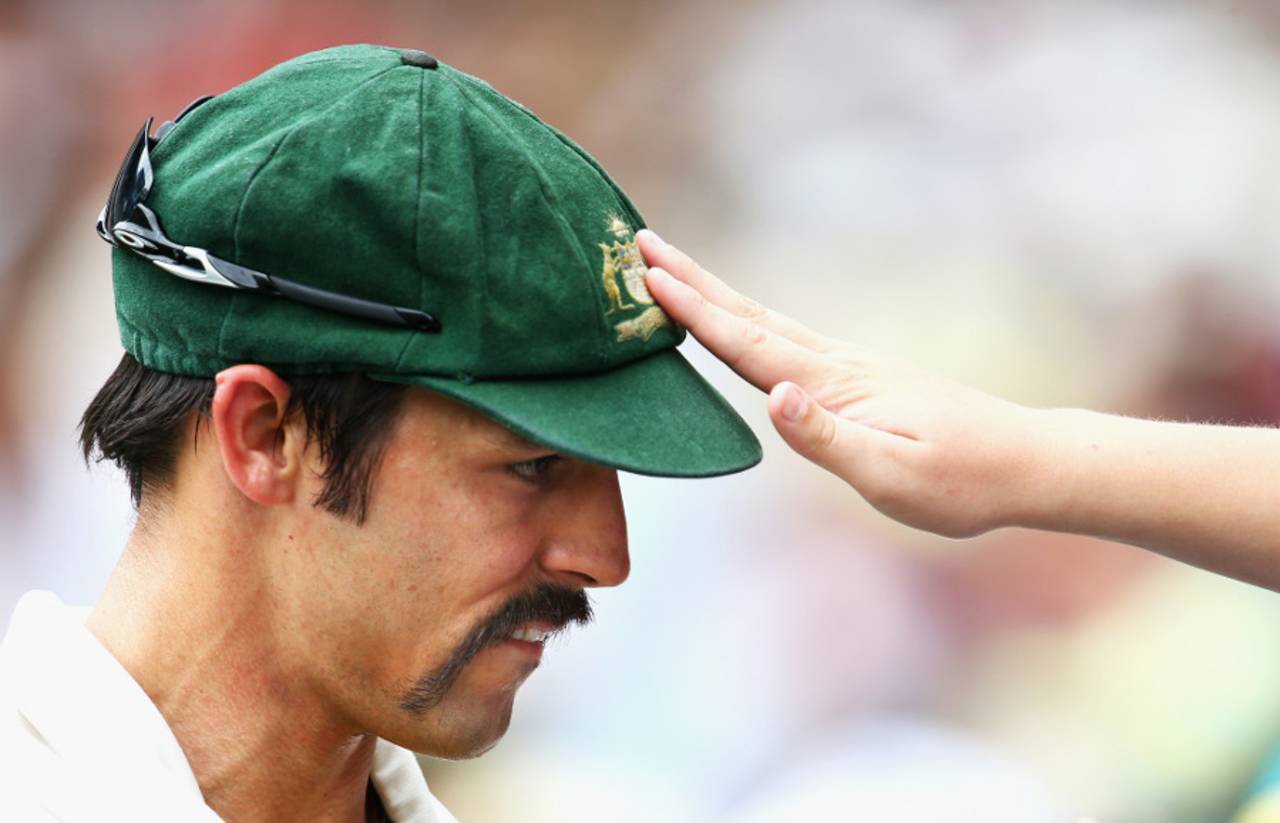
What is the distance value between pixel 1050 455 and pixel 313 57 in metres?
1.08

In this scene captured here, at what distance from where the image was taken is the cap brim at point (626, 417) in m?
1.68

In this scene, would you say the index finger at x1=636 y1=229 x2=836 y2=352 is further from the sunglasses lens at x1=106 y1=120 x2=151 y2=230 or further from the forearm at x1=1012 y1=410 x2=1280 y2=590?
the sunglasses lens at x1=106 y1=120 x2=151 y2=230

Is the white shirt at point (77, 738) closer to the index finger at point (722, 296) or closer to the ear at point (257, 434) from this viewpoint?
the ear at point (257, 434)

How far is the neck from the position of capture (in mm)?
1858

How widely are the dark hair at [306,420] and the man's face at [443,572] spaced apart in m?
0.02

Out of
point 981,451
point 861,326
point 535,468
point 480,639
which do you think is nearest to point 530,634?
point 480,639

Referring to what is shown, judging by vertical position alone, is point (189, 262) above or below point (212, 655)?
above

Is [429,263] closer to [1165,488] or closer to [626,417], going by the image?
[626,417]

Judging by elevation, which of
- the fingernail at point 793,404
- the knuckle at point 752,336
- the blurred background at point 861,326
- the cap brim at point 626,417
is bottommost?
the blurred background at point 861,326

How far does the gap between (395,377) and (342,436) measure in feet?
0.39

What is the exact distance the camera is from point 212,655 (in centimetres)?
187

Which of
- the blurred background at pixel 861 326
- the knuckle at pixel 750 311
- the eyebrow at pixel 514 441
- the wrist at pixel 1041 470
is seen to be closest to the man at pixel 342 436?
the eyebrow at pixel 514 441

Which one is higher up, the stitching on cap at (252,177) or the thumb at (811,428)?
the stitching on cap at (252,177)

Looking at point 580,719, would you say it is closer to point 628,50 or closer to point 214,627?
point 628,50
